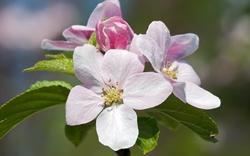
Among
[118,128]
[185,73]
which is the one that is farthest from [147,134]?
[185,73]

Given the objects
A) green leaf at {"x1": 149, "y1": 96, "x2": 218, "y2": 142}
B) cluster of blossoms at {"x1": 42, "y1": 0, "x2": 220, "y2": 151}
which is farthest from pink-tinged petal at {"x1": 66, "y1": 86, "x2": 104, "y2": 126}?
green leaf at {"x1": 149, "y1": 96, "x2": 218, "y2": 142}

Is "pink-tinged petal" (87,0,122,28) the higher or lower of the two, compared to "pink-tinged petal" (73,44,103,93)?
higher

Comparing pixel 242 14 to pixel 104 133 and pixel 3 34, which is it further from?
pixel 104 133

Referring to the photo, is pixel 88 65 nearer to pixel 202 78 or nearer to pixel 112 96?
pixel 112 96

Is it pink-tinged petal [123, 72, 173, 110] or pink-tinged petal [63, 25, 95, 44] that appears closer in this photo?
pink-tinged petal [123, 72, 173, 110]

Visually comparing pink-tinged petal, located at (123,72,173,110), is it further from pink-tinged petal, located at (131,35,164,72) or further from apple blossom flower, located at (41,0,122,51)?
apple blossom flower, located at (41,0,122,51)

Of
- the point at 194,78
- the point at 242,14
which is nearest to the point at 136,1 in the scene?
the point at 242,14

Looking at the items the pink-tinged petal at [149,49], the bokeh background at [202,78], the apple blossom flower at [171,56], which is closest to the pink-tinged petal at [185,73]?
the apple blossom flower at [171,56]
